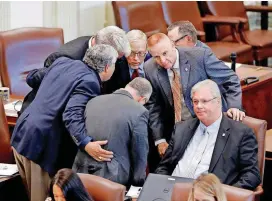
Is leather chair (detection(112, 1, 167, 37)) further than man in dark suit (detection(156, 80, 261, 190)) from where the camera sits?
Yes

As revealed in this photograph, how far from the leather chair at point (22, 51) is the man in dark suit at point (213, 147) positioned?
211 centimetres

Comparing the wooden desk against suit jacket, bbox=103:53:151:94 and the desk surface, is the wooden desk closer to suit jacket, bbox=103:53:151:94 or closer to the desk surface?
the desk surface

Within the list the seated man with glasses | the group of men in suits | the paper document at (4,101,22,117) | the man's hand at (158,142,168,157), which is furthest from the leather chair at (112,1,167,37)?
the man's hand at (158,142,168,157)

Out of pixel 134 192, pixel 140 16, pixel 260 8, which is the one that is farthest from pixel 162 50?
pixel 260 8

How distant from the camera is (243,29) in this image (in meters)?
8.44

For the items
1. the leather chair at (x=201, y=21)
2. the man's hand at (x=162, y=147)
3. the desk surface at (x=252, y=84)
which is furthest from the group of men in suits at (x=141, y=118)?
the leather chair at (x=201, y=21)

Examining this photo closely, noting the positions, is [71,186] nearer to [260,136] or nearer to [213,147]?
[213,147]

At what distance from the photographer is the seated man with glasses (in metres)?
5.11

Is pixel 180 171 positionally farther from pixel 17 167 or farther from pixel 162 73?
pixel 17 167

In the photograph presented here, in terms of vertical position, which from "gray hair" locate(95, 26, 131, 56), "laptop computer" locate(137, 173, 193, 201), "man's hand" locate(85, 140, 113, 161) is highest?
"gray hair" locate(95, 26, 131, 56)

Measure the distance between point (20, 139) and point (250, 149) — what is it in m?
1.35

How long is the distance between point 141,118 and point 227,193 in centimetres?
72

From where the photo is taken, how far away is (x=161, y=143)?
16.8ft

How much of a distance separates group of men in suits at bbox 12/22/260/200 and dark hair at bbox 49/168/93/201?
50 cm
